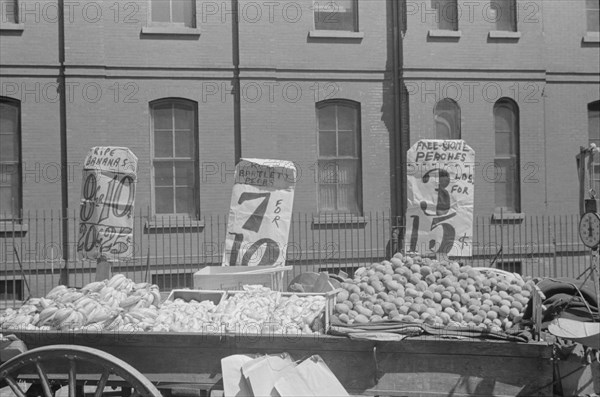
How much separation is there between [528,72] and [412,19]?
3084 mm

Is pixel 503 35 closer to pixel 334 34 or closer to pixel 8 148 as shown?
pixel 334 34

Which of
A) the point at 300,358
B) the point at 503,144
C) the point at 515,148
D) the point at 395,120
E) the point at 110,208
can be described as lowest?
the point at 300,358

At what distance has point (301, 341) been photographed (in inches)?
222

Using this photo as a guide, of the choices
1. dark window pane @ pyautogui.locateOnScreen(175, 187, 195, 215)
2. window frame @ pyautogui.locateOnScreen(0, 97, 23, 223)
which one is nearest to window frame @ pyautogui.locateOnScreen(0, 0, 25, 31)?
window frame @ pyautogui.locateOnScreen(0, 97, 23, 223)

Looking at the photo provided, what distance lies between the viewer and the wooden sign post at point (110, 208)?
435 inches

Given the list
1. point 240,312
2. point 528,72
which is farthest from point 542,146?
point 240,312

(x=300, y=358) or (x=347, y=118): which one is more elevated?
(x=347, y=118)

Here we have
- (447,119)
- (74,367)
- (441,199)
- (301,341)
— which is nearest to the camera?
(74,367)

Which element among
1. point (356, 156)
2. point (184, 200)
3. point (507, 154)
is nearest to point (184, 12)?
point (184, 200)

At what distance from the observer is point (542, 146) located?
705 inches

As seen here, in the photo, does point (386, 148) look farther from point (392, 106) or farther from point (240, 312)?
point (240, 312)

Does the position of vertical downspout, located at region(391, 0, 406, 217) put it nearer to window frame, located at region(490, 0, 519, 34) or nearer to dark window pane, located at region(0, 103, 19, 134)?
window frame, located at region(490, 0, 519, 34)

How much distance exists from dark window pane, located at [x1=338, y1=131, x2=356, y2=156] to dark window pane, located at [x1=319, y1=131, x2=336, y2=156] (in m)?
0.19

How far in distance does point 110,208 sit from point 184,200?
5.56m
